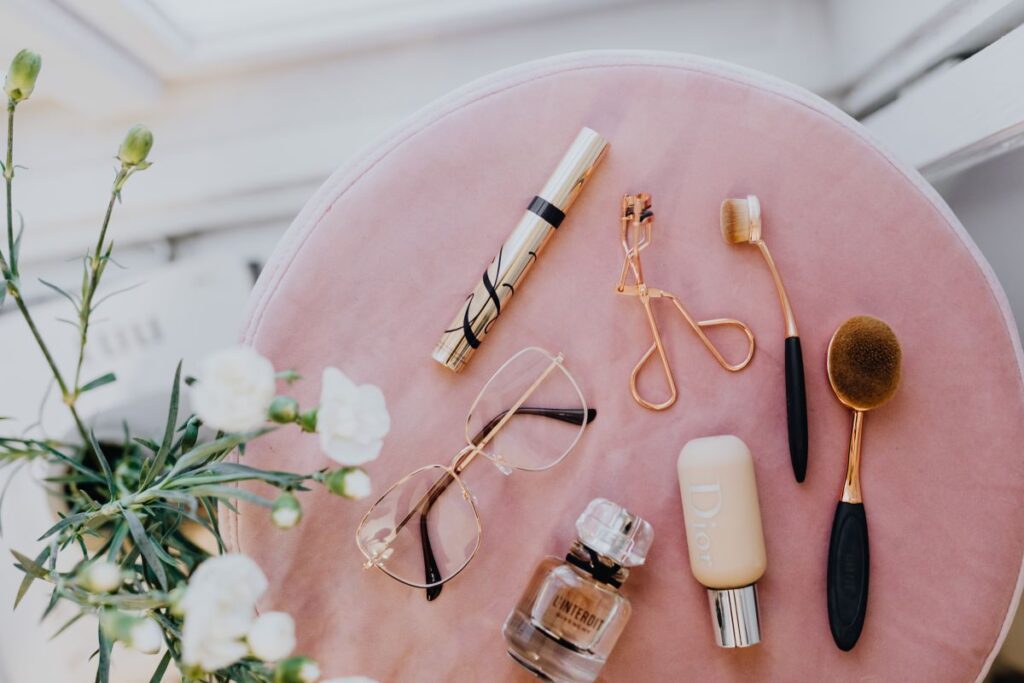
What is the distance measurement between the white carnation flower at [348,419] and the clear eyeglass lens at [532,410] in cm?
19

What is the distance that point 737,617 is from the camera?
527 millimetres

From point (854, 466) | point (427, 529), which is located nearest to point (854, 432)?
point (854, 466)

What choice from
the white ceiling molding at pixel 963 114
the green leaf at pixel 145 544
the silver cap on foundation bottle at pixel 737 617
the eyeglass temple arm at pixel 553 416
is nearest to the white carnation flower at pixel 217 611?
the green leaf at pixel 145 544

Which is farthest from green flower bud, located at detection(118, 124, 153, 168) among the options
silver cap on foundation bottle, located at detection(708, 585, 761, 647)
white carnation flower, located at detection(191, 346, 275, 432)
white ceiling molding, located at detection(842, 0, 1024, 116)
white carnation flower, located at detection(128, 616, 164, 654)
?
white ceiling molding, located at detection(842, 0, 1024, 116)

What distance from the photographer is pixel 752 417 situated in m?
0.56

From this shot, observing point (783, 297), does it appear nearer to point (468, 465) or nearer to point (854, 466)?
point (854, 466)

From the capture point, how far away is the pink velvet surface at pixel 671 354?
55cm

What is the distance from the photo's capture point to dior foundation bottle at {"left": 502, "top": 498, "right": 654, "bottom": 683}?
53 cm

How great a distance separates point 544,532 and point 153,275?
23.3 inches

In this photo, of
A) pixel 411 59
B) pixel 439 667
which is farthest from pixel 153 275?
pixel 439 667

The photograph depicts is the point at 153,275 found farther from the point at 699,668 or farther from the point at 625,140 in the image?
the point at 699,668

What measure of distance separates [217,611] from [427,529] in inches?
9.3

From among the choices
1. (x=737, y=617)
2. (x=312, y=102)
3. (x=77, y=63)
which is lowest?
(x=737, y=617)

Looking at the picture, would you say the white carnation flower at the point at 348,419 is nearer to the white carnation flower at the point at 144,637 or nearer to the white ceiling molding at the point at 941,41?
the white carnation flower at the point at 144,637
